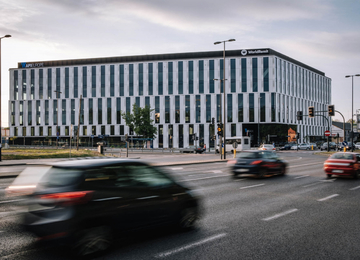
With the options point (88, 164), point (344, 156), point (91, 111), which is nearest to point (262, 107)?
point (91, 111)

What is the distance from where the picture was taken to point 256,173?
1597 centimetres

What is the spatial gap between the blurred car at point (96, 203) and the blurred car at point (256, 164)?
34.4 feet

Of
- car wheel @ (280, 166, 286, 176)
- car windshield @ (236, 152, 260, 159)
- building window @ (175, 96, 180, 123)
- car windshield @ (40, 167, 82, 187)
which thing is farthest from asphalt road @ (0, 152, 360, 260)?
building window @ (175, 96, 180, 123)

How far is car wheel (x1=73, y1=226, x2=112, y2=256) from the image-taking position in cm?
477

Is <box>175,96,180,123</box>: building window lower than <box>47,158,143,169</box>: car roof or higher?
higher

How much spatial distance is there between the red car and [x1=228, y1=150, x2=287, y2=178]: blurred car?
2.55 m

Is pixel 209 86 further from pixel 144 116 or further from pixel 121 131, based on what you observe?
pixel 121 131

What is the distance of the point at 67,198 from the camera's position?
4.83m

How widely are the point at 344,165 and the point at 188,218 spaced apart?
12.5 m

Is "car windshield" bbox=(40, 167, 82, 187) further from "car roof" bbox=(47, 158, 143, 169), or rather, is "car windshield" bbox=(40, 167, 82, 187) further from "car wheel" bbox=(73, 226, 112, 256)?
"car wheel" bbox=(73, 226, 112, 256)

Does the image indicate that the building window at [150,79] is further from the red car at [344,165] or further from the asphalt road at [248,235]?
the asphalt road at [248,235]

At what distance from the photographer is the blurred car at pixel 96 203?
4750 mm

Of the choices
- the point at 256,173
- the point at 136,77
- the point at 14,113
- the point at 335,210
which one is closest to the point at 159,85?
the point at 136,77

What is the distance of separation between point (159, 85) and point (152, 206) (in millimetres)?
73408
